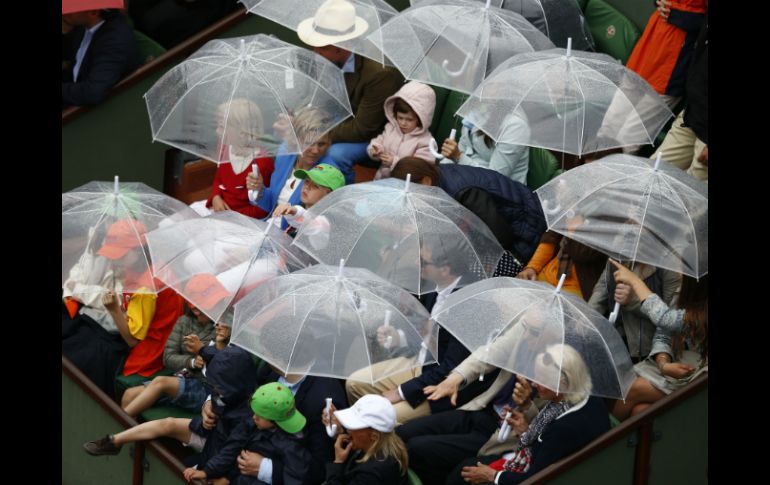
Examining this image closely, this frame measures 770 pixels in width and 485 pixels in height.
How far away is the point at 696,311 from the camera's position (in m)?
7.54

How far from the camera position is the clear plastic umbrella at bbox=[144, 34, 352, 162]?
904cm

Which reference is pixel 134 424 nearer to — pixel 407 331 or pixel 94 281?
pixel 94 281

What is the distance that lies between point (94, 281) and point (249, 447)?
5.46 feet

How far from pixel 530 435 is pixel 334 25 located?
3722mm

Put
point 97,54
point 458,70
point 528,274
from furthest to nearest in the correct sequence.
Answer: point 97,54 → point 458,70 → point 528,274

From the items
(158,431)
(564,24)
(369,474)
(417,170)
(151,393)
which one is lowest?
(151,393)

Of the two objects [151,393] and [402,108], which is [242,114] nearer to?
[402,108]

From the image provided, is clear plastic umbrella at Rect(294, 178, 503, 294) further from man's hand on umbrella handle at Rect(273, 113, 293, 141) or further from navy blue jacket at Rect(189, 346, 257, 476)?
man's hand on umbrella handle at Rect(273, 113, 293, 141)

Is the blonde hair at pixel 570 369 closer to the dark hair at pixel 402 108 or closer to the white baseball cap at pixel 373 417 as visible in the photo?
the white baseball cap at pixel 373 417

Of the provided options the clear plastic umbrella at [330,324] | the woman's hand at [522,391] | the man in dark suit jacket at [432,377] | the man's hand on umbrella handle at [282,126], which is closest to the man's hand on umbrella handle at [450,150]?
the man's hand on umbrella handle at [282,126]

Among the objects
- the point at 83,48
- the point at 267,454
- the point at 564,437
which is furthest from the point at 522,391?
the point at 83,48

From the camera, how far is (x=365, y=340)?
715 cm
